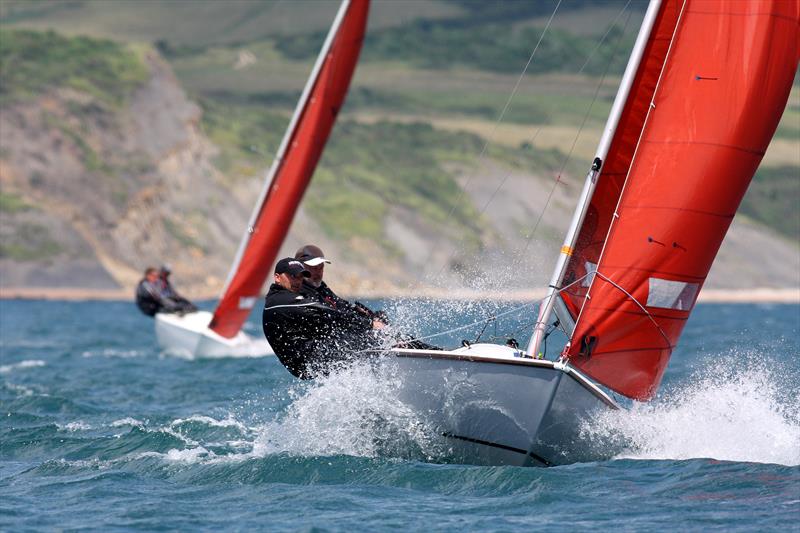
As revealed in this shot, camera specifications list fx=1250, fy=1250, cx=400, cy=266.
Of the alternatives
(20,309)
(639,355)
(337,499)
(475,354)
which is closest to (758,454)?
(639,355)

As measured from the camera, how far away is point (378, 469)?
1003cm

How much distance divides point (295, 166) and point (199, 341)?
3.57 meters

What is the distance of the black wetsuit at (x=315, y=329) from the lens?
1045 cm

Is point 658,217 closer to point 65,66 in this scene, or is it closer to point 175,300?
point 175,300

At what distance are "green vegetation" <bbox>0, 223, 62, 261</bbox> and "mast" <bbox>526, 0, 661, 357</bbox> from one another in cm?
5669

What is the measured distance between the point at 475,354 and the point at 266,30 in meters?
109

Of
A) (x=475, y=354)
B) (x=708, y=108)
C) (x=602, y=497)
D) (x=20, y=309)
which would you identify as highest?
(x=708, y=108)

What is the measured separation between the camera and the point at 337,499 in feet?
29.9

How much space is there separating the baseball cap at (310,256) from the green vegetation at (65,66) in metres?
63.6

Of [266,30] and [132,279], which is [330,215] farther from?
[266,30]

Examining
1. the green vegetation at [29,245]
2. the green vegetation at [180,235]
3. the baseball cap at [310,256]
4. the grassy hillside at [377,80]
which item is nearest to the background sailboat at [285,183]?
the baseball cap at [310,256]

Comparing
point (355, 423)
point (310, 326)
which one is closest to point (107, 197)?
point (310, 326)

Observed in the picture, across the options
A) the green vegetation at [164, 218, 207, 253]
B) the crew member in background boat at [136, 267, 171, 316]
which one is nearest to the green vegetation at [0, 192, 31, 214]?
the green vegetation at [164, 218, 207, 253]

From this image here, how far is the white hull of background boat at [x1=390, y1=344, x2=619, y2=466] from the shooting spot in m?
9.35
